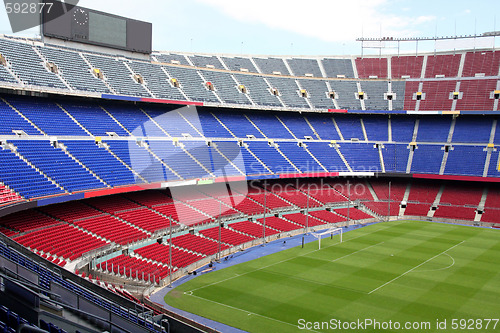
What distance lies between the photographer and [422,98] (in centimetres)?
6725

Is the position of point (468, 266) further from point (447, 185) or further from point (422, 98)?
point (422, 98)

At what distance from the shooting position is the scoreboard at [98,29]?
153 feet

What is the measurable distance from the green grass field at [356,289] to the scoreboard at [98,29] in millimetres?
30954

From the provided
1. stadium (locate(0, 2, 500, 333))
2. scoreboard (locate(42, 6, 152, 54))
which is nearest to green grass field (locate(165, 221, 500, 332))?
stadium (locate(0, 2, 500, 333))

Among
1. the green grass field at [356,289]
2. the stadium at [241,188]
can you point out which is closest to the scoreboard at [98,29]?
the stadium at [241,188]

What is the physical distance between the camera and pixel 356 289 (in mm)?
31000

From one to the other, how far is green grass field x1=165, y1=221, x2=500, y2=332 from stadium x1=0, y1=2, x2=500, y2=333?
182mm

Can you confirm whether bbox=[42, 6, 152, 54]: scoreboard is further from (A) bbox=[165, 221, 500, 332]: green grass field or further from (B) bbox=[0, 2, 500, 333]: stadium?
(A) bbox=[165, 221, 500, 332]: green grass field

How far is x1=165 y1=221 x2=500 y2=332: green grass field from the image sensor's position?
2589 cm

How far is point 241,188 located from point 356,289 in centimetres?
2636

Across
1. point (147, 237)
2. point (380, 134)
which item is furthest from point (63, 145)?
point (380, 134)

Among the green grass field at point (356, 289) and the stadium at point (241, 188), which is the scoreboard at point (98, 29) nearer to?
the stadium at point (241, 188)

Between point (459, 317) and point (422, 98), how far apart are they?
4722 centimetres

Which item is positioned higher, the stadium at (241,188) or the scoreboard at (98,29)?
the scoreboard at (98,29)
